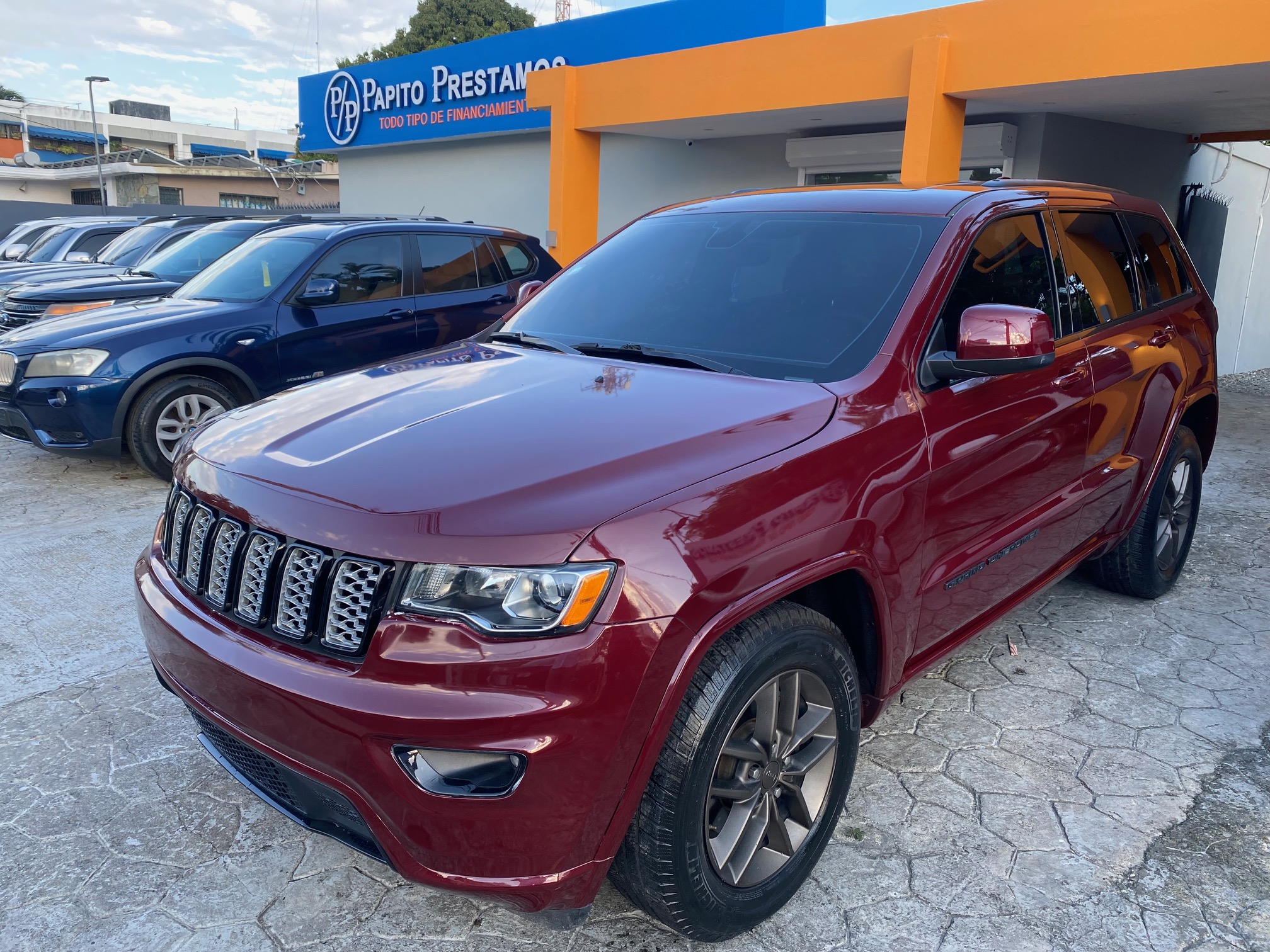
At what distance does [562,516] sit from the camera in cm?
195

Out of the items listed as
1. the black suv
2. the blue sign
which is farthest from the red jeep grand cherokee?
the blue sign

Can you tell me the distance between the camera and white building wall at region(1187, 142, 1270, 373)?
13984mm

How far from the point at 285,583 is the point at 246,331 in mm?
4940

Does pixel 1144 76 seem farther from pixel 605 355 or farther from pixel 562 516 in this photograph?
pixel 562 516

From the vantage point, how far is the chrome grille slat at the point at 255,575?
7.03 feet

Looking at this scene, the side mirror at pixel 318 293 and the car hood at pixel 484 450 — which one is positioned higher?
the side mirror at pixel 318 293

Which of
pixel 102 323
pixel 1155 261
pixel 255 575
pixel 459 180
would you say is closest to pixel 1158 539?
pixel 1155 261

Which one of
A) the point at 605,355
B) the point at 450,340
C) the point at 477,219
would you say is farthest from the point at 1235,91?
the point at 477,219

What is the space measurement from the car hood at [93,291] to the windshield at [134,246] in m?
3.61

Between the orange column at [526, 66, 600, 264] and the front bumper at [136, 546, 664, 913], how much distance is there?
37.5ft

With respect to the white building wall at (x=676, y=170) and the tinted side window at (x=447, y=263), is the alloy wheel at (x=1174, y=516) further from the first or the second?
the white building wall at (x=676, y=170)

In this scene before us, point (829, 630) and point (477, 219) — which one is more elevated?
point (477, 219)

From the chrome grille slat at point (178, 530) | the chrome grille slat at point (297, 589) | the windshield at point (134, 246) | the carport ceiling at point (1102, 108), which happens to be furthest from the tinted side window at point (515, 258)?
the windshield at point (134, 246)

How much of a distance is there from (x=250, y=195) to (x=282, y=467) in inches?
1964
